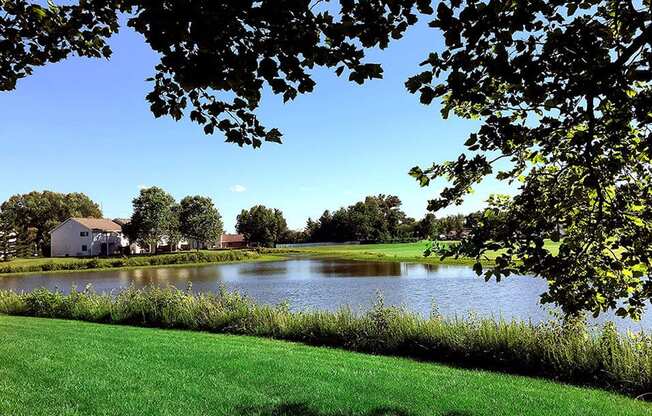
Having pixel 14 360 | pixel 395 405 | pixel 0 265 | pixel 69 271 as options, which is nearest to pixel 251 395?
pixel 395 405

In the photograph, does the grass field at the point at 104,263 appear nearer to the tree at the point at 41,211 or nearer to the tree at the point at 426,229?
the tree at the point at 41,211

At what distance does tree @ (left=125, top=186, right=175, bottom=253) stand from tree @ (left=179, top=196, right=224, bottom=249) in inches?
311

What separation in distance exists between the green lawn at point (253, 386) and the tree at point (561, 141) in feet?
8.20

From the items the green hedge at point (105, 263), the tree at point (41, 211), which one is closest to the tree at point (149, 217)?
the green hedge at point (105, 263)

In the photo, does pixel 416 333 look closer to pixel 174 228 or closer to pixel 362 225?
pixel 174 228

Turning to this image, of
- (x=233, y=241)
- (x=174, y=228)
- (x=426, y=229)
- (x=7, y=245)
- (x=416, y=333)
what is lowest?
(x=416, y=333)

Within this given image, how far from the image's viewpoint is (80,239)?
70.4 meters

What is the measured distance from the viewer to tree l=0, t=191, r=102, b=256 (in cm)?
8050

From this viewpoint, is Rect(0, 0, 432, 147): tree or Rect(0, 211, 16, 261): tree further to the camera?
Rect(0, 211, 16, 261): tree

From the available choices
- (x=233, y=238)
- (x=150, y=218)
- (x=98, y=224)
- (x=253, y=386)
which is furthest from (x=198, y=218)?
(x=253, y=386)

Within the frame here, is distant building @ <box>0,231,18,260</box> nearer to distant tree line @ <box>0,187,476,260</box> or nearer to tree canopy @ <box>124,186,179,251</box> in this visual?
distant tree line @ <box>0,187,476,260</box>

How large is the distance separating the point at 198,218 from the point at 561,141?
8069cm

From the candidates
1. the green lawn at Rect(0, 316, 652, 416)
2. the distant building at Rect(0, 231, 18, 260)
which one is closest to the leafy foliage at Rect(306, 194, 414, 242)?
the distant building at Rect(0, 231, 18, 260)

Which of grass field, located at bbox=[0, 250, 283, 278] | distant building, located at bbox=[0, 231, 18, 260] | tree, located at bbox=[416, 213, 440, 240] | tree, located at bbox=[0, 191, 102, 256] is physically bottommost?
grass field, located at bbox=[0, 250, 283, 278]
